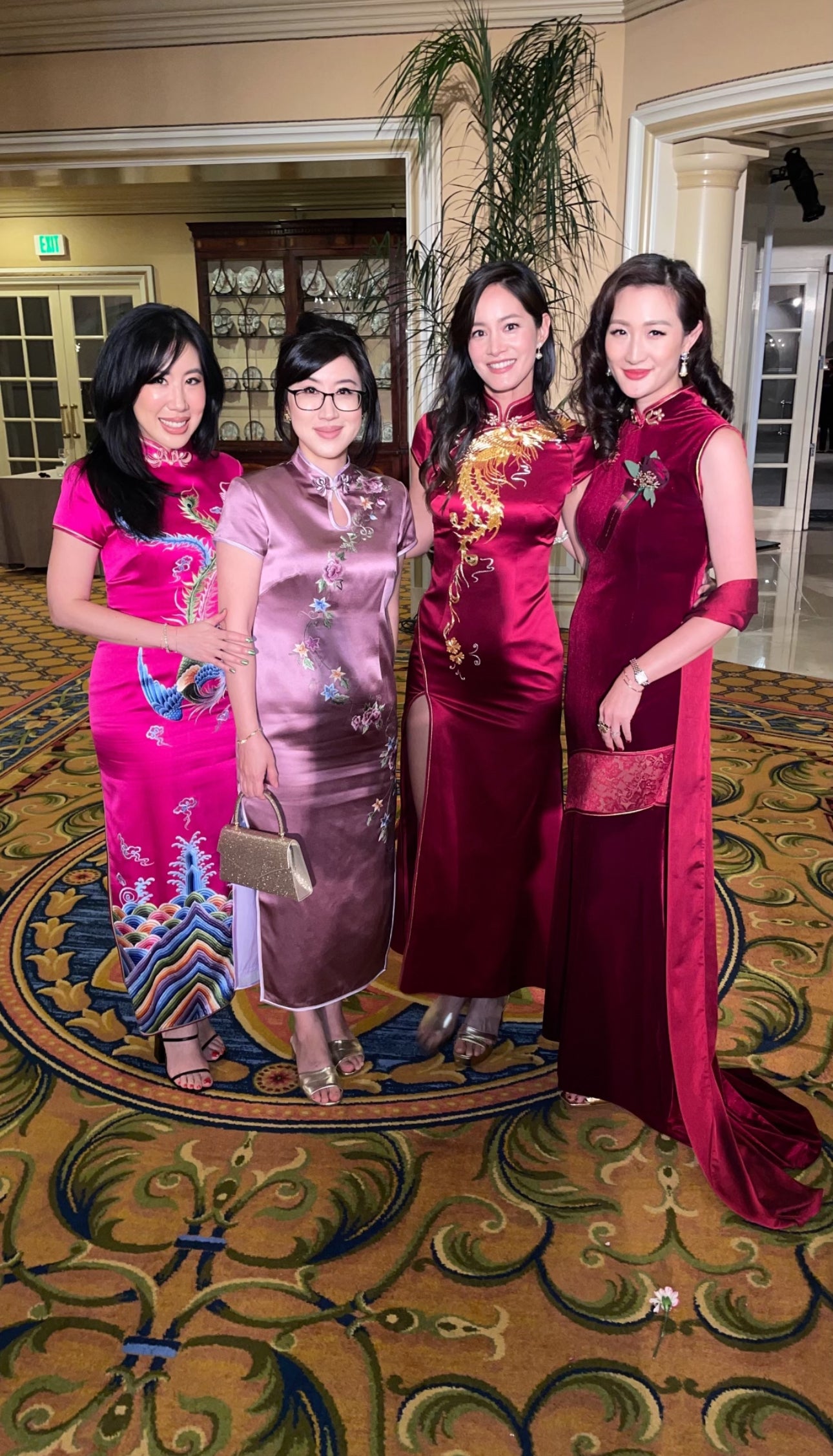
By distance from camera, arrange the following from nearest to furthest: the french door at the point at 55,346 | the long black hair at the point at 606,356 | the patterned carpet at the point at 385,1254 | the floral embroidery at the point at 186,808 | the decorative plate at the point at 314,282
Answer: the patterned carpet at the point at 385,1254
the long black hair at the point at 606,356
the floral embroidery at the point at 186,808
the decorative plate at the point at 314,282
the french door at the point at 55,346

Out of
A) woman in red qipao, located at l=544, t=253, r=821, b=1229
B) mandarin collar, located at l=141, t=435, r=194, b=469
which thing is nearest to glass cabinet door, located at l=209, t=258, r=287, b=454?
mandarin collar, located at l=141, t=435, r=194, b=469

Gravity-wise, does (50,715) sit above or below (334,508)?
below

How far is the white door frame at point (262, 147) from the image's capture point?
17.7 ft

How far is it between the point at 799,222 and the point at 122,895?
964cm

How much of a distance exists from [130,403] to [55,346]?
29.1ft

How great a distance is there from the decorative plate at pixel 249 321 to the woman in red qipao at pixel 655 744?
7615mm

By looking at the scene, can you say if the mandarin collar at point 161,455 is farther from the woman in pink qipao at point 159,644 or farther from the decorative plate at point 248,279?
the decorative plate at point 248,279

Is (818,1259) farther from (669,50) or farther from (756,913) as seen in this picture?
(669,50)

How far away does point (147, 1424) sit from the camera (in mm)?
1485

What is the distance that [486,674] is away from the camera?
2100mm

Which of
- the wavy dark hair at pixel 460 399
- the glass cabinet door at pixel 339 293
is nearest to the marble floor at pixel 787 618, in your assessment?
the glass cabinet door at pixel 339 293

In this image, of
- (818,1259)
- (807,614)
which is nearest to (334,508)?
(818,1259)

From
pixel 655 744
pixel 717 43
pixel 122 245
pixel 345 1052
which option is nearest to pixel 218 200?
pixel 122 245

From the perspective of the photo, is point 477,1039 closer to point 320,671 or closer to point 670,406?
point 320,671
